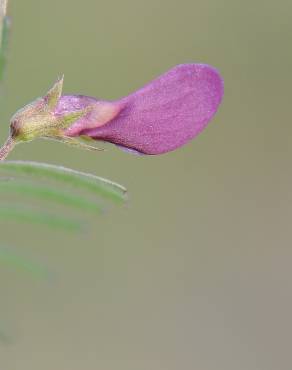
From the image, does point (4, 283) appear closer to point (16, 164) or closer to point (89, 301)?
point (89, 301)

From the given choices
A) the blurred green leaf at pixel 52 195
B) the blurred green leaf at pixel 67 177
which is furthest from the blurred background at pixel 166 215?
the blurred green leaf at pixel 67 177

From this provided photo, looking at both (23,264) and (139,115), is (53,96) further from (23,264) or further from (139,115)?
(23,264)

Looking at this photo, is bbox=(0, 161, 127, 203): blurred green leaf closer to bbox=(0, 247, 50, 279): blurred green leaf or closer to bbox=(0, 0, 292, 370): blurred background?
bbox=(0, 247, 50, 279): blurred green leaf

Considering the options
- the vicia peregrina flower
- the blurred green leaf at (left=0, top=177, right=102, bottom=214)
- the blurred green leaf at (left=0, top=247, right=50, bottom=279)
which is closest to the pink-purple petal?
the vicia peregrina flower

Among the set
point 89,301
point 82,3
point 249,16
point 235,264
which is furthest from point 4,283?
point 249,16

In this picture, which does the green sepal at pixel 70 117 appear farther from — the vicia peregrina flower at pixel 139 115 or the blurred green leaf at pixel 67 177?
the blurred green leaf at pixel 67 177
